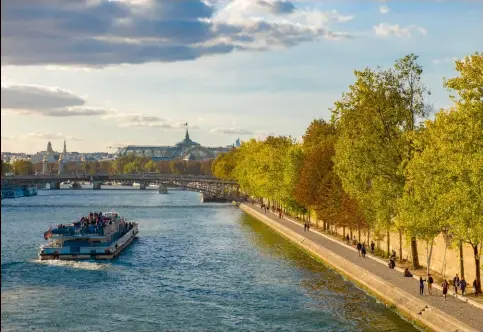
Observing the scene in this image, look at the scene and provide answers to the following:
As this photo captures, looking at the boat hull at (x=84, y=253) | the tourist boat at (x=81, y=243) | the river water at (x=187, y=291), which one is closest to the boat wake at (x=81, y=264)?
the river water at (x=187, y=291)

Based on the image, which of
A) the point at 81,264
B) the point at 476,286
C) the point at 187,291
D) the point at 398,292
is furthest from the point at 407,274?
the point at 81,264

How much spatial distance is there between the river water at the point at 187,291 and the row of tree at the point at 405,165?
5662 mm

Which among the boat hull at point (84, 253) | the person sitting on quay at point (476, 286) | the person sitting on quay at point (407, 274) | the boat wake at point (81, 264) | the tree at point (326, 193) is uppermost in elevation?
the tree at point (326, 193)

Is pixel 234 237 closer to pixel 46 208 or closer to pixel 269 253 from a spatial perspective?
pixel 269 253

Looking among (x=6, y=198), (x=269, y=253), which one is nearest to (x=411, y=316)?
(x=269, y=253)

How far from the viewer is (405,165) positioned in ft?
178

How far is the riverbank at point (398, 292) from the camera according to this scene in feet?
121

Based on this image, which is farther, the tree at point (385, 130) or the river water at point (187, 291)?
the tree at point (385, 130)

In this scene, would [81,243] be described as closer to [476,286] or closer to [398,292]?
[398,292]

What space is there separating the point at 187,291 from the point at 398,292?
14.7m

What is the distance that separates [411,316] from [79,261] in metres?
36.9

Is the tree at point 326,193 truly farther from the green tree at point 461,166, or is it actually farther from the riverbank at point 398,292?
the green tree at point 461,166

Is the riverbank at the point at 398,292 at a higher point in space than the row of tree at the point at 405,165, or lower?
lower

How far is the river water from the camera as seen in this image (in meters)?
41.1
